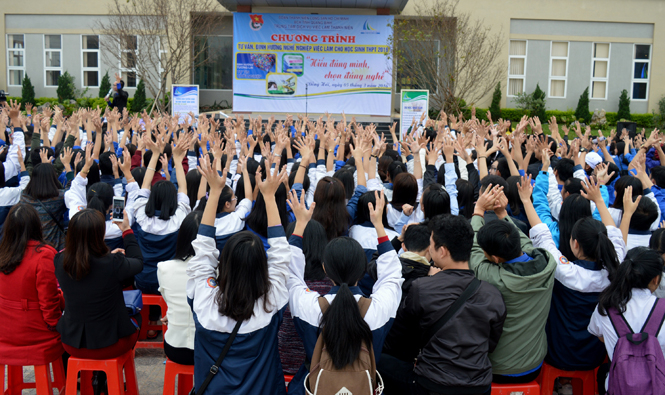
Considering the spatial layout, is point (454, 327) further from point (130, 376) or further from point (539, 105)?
point (539, 105)

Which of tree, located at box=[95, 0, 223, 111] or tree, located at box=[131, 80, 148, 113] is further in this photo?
tree, located at box=[131, 80, 148, 113]

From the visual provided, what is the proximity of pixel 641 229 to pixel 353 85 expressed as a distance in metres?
13.5

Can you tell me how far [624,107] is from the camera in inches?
702

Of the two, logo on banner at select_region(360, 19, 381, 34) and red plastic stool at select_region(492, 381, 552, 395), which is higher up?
logo on banner at select_region(360, 19, 381, 34)

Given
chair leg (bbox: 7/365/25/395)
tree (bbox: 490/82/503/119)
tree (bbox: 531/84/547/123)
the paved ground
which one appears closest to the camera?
chair leg (bbox: 7/365/25/395)

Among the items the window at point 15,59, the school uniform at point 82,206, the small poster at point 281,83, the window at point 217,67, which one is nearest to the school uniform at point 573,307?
the school uniform at point 82,206

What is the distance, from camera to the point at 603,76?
1869 centimetres

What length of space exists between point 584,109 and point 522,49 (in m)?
3.09

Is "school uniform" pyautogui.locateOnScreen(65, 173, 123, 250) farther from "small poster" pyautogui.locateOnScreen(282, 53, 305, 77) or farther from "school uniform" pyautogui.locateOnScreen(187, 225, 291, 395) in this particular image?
"small poster" pyautogui.locateOnScreen(282, 53, 305, 77)

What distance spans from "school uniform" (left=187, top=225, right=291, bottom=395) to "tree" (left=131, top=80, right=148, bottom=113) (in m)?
16.9

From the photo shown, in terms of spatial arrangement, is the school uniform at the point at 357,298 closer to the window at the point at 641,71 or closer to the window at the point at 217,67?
the window at the point at 217,67

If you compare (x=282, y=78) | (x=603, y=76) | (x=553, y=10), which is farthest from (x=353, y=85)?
(x=603, y=76)

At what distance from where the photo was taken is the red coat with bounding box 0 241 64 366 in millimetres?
2730

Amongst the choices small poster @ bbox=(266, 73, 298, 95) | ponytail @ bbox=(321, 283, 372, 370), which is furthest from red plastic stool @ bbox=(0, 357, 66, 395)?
small poster @ bbox=(266, 73, 298, 95)
